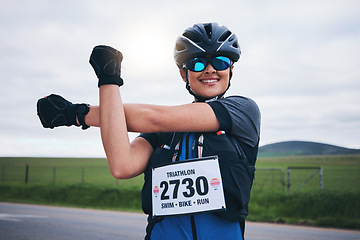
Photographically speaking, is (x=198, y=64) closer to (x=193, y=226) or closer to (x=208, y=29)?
(x=208, y=29)

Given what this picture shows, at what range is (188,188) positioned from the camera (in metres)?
1.70

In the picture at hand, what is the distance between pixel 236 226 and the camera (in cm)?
172

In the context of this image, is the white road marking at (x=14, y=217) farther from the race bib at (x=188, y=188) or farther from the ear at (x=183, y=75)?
the race bib at (x=188, y=188)

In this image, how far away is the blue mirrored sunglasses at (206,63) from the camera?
6.17ft

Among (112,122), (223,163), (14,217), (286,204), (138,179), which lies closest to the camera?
(112,122)

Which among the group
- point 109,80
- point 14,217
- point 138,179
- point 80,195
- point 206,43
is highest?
point 206,43

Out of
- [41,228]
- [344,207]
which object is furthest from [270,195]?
[41,228]

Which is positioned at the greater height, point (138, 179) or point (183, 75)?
point (183, 75)

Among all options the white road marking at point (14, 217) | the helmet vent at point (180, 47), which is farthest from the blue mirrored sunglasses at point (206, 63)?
the white road marking at point (14, 217)

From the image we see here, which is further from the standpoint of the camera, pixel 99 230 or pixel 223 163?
pixel 99 230

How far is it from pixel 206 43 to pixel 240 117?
1.38 feet

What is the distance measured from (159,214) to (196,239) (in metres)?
0.19

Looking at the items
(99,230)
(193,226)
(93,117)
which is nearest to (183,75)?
(93,117)

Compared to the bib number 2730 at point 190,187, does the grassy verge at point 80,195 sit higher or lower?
lower
